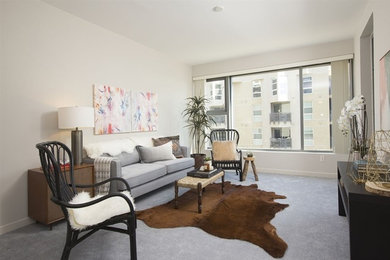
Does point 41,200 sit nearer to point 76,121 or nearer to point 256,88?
point 76,121

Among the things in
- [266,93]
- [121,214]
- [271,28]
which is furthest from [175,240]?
[266,93]

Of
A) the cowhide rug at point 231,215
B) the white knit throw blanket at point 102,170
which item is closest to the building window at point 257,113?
the cowhide rug at point 231,215

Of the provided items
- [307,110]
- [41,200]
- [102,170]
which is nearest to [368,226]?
[102,170]

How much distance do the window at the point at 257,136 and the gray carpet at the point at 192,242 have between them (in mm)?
2555

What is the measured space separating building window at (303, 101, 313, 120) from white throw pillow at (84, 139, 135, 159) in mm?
3547

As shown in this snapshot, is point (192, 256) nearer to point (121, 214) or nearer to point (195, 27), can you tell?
point (121, 214)

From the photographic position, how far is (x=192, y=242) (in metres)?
2.06

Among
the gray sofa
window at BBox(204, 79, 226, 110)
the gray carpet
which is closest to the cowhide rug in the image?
the gray carpet

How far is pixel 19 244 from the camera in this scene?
6.88 ft

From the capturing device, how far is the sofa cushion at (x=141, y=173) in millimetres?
2900

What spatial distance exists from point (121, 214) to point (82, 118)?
145 centimetres

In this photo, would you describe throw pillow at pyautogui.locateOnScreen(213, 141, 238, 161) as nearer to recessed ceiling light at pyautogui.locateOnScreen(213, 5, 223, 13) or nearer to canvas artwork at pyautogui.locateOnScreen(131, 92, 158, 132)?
canvas artwork at pyautogui.locateOnScreen(131, 92, 158, 132)

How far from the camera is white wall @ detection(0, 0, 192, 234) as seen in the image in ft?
7.83

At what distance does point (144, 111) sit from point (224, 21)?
6.96 feet
